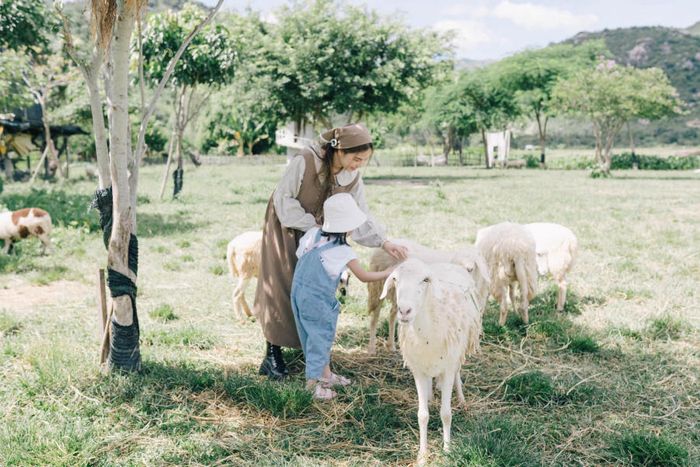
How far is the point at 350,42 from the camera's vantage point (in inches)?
866

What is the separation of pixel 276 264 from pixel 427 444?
1.79 m

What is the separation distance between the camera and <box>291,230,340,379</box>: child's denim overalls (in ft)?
13.3

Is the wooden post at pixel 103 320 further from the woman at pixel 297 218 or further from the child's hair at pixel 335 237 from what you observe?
the child's hair at pixel 335 237

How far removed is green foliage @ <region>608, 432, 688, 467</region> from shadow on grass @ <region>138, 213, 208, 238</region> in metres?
8.98

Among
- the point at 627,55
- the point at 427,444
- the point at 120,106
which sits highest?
the point at 627,55

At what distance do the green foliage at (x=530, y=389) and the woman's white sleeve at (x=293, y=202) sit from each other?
198 cm

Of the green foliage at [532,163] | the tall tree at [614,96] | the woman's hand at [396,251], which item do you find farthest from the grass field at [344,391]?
the green foliage at [532,163]

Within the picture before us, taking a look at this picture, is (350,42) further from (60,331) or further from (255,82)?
(60,331)

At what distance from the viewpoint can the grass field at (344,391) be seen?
3.41 meters

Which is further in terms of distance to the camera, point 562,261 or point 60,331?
point 562,261

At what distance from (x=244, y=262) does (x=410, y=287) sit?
317 cm

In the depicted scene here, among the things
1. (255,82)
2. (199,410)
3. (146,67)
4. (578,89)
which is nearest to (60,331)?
(199,410)

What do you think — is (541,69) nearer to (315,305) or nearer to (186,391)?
(315,305)

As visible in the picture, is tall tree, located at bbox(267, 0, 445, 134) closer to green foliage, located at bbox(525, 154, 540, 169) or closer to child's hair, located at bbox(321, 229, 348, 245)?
child's hair, located at bbox(321, 229, 348, 245)
